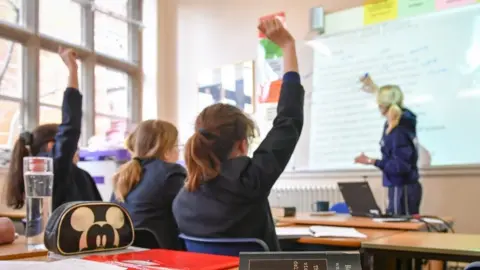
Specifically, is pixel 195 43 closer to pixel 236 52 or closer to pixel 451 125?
pixel 236 52

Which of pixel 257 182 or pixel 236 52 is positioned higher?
pixel 236 52

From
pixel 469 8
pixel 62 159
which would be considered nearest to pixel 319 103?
pixel 469 8

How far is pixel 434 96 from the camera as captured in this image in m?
3.78

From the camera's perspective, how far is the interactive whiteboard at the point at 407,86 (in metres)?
3.63

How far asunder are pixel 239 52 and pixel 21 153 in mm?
3050

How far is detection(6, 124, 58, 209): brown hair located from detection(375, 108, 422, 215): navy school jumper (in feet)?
7.07

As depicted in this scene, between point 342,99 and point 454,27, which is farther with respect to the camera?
point 342,99

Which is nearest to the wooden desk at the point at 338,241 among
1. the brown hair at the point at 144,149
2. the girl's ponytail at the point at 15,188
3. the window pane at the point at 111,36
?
the brown hair at the point at 144,149

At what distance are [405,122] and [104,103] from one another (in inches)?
122

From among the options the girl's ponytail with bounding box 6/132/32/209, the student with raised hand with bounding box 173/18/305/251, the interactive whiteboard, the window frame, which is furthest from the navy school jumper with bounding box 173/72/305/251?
the window frame

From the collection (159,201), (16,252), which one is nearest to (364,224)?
(159,201)

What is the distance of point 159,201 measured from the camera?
1.97 meters

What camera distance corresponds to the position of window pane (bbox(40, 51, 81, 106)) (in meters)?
4.41

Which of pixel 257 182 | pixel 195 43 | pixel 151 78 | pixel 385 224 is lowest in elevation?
pixel 385 224
